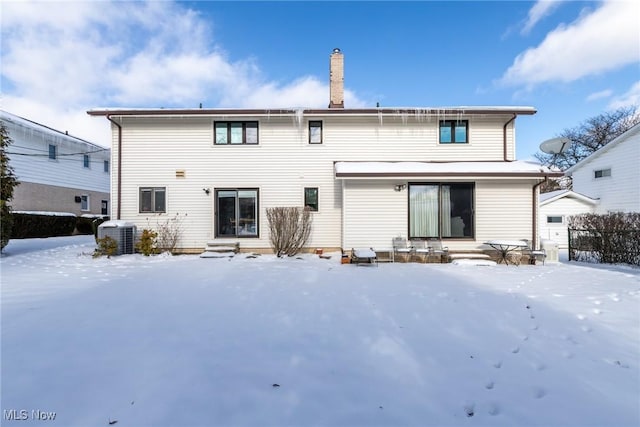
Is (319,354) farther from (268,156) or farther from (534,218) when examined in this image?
(534,218)

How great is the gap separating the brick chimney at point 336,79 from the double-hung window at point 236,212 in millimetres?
4665

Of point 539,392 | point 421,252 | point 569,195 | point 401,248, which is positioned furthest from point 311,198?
point 569,195

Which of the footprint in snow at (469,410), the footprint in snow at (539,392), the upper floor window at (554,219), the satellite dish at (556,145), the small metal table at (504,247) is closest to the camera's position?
the footprint in snow at (469,410)

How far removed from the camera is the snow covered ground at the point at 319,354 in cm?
206

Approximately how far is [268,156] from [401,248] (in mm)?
5596

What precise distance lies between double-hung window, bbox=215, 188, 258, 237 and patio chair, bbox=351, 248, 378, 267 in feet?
12.7

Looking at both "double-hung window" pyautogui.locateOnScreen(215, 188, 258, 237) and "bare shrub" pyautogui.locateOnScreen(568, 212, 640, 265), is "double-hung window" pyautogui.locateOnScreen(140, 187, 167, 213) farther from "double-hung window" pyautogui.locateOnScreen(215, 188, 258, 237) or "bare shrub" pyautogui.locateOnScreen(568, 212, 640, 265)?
"bare shrub" pyautogui.locateOnScreen(568, 212, 640, 265)

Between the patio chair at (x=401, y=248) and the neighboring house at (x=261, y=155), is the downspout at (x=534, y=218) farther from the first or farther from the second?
the patio chair at (x=401, y=248)

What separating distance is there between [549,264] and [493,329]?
6.63m

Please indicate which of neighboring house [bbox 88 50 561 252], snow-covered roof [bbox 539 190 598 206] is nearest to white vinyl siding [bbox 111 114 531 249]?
neighboring house [bbox 88 50 561 252]

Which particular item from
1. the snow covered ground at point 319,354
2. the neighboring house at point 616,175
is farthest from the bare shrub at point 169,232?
the neighboring house at point 616,175

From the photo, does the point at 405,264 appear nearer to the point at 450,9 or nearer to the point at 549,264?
the point at 549,264

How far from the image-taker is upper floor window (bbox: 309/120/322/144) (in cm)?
1001

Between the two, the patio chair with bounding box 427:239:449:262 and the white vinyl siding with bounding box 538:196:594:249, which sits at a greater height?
the white vinyl siding with bounding box 538:196:594:249
